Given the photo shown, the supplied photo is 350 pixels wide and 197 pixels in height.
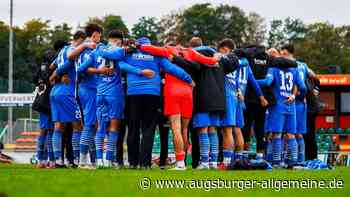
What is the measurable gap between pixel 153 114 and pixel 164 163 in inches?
92.5

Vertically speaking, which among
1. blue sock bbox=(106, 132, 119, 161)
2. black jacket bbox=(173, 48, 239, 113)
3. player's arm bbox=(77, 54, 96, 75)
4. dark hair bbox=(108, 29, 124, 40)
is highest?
dark hair bbox=(108, 29, 124, 40)

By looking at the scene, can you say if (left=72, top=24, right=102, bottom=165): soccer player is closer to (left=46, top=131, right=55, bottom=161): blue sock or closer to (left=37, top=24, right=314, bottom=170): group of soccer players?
(left=37, top=24, right=314, bottom=170): group of soccer players

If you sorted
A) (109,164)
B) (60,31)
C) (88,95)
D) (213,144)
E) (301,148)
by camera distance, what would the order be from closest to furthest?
(109,164) → (88,95) → (213,144) → (301,148) → (60,31)

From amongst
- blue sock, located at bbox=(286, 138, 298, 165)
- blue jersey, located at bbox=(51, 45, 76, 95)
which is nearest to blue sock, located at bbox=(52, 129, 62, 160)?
blue jersey, located at bbox=(51, 45, 76, 95)

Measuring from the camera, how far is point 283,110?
1873 cm

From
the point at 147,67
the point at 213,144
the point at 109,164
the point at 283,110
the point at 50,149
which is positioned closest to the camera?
the point at 147,67

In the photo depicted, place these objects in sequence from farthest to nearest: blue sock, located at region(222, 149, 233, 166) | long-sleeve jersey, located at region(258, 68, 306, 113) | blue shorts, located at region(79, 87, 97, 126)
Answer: long-sleeve jersey, located at region(258, 68, 306, 113)
blue sock, located at region(222, 149, 233, 166)
blue shorts, located at region(79, 87, 97, 126)

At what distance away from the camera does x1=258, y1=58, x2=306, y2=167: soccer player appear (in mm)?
18734

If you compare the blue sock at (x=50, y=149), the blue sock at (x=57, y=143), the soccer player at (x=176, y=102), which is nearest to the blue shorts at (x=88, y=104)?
the blue sock at (x=57, y=143)

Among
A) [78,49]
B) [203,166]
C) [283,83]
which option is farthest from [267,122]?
[78,49]

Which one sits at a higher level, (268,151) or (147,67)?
(147,67)

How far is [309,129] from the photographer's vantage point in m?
20.6

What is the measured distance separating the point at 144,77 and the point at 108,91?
2.27ft

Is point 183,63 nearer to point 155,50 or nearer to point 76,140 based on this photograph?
point 155,50
